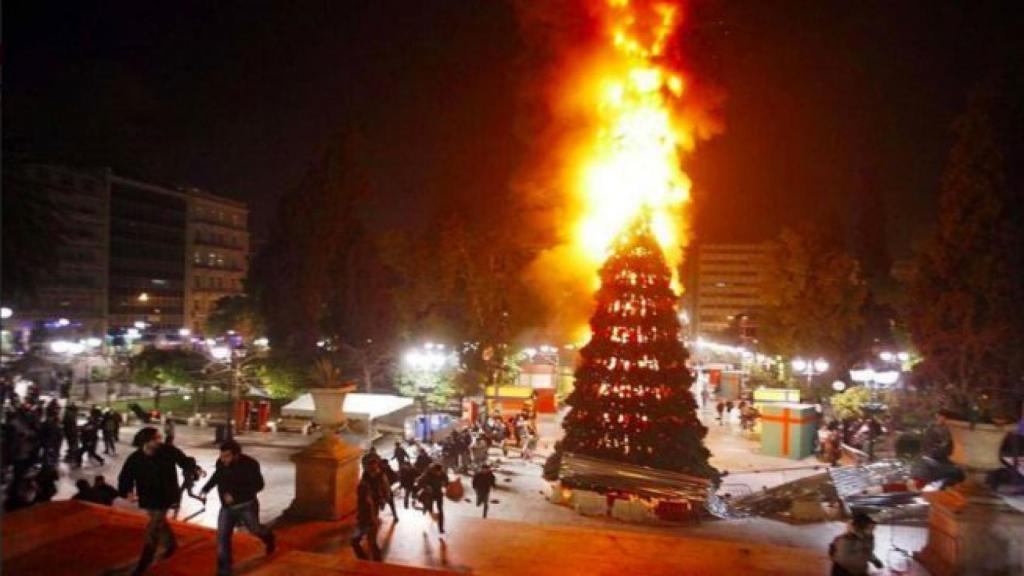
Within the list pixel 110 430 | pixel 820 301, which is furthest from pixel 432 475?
pixel 820 301

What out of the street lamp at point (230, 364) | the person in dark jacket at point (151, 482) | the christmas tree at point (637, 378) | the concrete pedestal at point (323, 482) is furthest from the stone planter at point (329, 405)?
the street lamp at point (230, 364)

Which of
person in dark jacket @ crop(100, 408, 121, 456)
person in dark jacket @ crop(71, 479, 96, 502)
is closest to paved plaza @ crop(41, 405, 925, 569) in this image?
person in dark jacket @ crop(100, 408, 121, 456)

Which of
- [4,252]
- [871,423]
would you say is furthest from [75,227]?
[871,423]

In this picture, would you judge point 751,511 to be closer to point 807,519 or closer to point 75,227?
point 807,519

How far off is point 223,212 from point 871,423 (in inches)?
3313

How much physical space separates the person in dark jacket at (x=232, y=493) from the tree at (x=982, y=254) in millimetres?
22625

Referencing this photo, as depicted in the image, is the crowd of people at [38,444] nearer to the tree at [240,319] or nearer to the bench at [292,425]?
the bench at [292,425]

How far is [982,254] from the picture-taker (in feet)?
80.3

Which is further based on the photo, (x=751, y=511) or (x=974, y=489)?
(x=751, y=511)

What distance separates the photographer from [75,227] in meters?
8.41

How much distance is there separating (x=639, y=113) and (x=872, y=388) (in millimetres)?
19794

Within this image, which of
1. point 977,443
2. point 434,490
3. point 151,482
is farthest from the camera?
point 434,490

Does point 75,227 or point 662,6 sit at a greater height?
point 662,6

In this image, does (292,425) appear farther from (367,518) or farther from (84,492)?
(367,518)
